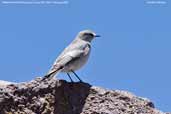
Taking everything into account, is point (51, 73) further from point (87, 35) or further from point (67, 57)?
point (87, 35)

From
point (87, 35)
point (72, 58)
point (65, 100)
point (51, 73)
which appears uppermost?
point (87, 35)

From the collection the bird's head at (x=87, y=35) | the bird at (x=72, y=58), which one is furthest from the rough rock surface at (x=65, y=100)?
the bird's head at (x=87, y=35)

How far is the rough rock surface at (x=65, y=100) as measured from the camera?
20.8ft

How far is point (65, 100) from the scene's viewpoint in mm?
6633

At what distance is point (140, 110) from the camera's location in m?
6.83

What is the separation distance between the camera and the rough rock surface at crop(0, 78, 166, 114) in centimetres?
633

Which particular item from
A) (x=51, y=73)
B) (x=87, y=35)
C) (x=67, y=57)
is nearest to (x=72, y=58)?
(x=67, y=57)

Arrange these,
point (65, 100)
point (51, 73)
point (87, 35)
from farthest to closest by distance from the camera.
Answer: point (87, 35) < point (51, 73) < point (65, 100)

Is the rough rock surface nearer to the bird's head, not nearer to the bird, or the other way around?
the bird

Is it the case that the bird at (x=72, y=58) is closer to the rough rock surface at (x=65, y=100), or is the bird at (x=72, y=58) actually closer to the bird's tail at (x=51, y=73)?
the bird's tail at (x=51, y=73)

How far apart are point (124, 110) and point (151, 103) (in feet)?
2.37

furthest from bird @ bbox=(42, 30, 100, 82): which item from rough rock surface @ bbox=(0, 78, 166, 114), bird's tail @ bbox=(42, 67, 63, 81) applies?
rough rock surface @ bbox=(0, 78, 166, 114)

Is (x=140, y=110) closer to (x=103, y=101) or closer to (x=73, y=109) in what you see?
(x=103, y=101)

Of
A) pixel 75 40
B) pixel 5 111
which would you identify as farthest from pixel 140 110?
pixel 75 40
